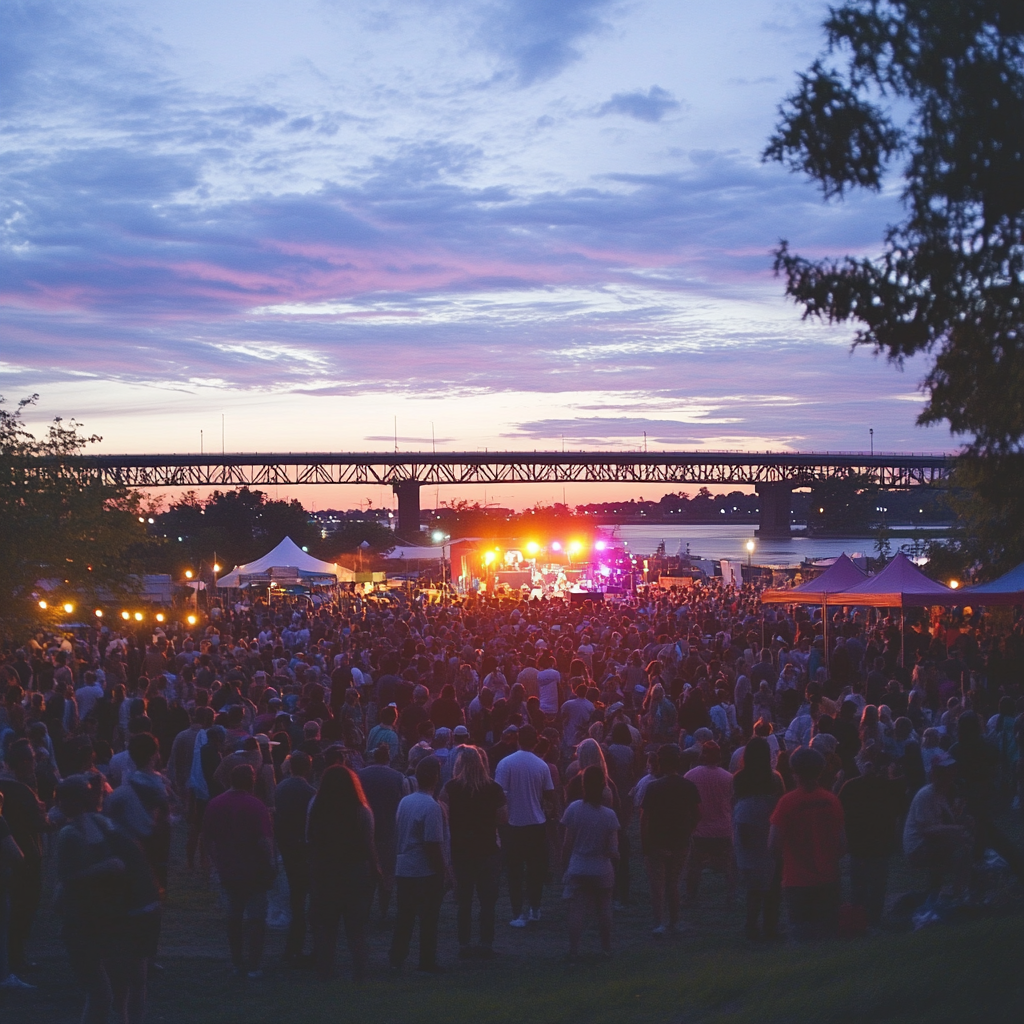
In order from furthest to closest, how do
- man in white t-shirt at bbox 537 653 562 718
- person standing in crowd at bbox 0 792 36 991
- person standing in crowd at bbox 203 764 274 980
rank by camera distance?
1. man in white t-shirt at bbox 537 653 562 718
2. person standing in crowd at bbox 203 764 274 980
3. person standing in crowd at bbox 0 792 36 991

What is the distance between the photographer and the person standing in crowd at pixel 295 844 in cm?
781

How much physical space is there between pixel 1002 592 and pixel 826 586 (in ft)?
14.8

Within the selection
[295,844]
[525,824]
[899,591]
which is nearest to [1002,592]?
[899,591]

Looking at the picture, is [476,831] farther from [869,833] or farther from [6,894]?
[6,894]

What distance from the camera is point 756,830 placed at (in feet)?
26.1

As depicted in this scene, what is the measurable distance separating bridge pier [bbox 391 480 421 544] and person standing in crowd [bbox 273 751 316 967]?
133 meters

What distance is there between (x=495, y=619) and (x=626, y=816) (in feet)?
55.5

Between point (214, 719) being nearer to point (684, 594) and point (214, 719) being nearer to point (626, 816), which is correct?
point (626, 816)

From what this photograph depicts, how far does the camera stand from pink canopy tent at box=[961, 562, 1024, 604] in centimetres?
1764

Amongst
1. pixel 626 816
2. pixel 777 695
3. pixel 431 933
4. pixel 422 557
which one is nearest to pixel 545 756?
pixel 626 816

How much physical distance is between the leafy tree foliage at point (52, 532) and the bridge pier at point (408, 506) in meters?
111

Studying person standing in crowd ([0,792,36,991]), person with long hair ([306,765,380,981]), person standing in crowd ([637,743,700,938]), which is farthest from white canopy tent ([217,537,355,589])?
person with long hair ([306,765,380,981])

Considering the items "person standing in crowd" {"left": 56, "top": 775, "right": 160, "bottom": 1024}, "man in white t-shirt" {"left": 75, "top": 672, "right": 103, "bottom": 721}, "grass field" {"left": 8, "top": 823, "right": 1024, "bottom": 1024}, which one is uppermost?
"person standing in crowd" {"left": 56, "top": 775, "right": 160, "bottom": 1024}

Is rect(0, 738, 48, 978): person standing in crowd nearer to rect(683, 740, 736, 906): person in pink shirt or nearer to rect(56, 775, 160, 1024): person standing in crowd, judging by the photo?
rect(56, 775, 160, 1024): person standing in crowd
